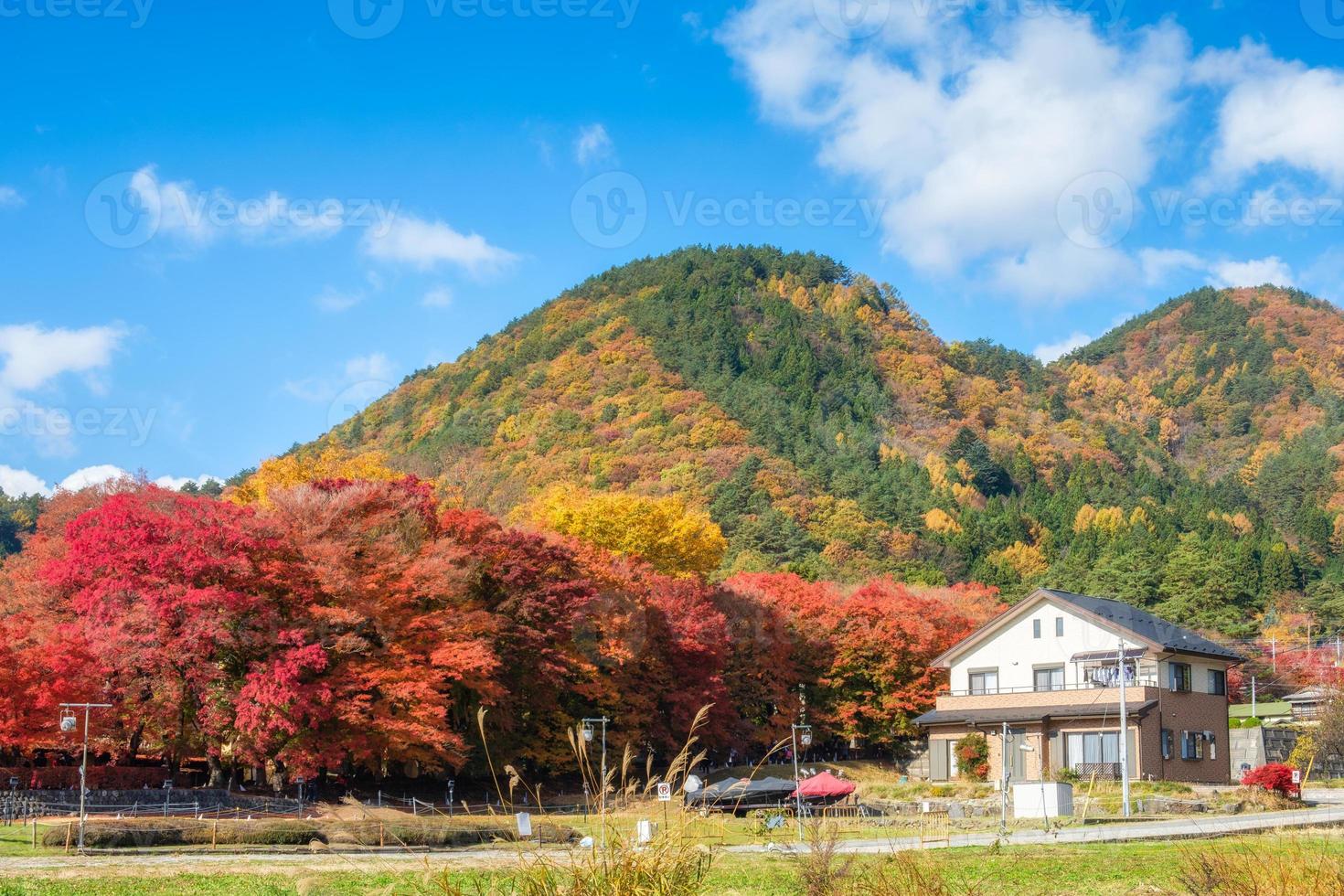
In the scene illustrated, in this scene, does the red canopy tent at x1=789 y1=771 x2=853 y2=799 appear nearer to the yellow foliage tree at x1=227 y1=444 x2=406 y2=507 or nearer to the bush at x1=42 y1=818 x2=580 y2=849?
the bush at x1=42 y1=818 x2=580 y2=849

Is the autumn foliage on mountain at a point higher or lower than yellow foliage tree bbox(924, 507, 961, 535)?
lower

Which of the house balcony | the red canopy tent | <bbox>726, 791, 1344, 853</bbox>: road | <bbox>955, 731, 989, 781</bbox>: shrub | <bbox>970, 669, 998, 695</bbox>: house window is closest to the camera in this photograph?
<bbox>726, 791, 1344, 853</bbox>: road

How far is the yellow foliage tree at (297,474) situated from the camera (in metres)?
56.6

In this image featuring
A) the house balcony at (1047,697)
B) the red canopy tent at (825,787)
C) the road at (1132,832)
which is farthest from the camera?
the house balcony at (1047,697)

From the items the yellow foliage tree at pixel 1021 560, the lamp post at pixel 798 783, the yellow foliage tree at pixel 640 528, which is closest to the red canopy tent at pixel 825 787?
the lamp post at pixel 798 783

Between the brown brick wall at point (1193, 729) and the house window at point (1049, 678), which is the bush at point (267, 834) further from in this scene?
the house window at point (1049, 678)

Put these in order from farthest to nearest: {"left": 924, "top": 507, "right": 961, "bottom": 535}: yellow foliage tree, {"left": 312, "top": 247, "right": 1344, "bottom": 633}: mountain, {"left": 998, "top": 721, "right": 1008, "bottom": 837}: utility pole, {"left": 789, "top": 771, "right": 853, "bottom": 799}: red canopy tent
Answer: {"left": 924, "top": 507, "right": 961, "bottom": 535}: yellow foliage tree, {"left": 312, "top": 247, "right": 1344, "bottom": 633}: mountain, {"left": 789, "top": 771, "right": 853, "bottom": 799}: red canopy tent, {"left": 998, "top": 721, "right": 1008, "bottom": 837}: utility pole

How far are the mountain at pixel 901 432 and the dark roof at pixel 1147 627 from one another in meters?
28.8

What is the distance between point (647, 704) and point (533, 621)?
6.64 meters

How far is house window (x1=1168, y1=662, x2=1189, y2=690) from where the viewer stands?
4669 cm

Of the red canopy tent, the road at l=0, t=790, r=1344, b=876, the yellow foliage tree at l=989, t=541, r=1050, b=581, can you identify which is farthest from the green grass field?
the yellow foliage tree at l=989, t=541, r=1050, b=581

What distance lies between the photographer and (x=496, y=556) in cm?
4466

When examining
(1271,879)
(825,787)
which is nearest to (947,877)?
(1271,879)

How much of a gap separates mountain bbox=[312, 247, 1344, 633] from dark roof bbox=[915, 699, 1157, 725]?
1268 inches
